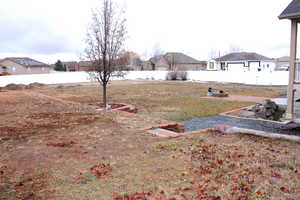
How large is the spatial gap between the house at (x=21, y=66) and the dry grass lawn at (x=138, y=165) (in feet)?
142

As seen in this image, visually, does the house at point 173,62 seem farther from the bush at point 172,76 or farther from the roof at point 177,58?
the bush at point 172,76

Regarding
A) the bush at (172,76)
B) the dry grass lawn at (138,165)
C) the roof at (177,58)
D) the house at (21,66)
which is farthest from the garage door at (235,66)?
the dry grass lawn at (138,165)

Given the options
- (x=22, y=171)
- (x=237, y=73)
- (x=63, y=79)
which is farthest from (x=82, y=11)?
(x=237, y=73)

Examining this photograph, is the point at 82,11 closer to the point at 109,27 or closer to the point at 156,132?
the point at 109,27

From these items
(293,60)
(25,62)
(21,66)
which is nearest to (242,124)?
(293,60)

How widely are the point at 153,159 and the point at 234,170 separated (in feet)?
4.14

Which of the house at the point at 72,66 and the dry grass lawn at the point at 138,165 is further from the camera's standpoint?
the house at the point at 72,66

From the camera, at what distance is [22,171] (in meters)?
3.57

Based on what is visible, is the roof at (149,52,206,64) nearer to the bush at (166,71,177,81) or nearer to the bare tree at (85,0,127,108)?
the bush at (166,71,177,81)

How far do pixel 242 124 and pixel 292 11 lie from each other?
356 cm

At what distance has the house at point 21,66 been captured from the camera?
147 ft

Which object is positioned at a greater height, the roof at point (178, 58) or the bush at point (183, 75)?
the roof at point (178, 58)

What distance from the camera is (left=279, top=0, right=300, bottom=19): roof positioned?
6867 millimetres

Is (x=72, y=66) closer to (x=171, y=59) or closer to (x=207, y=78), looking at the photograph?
(x=171, y=59)
